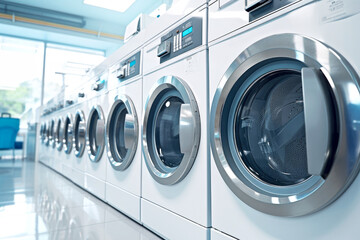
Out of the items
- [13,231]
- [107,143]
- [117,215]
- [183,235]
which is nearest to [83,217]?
[117,215]

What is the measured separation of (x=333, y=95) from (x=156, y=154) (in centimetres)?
92

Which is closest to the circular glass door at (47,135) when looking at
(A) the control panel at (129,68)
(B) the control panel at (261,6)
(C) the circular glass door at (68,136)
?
(C) the circular glass door at (68,136)

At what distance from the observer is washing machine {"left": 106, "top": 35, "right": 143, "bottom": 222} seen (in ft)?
4.84

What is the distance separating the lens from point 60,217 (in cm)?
154

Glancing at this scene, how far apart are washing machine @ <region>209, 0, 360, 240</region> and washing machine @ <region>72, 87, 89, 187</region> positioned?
172 cm

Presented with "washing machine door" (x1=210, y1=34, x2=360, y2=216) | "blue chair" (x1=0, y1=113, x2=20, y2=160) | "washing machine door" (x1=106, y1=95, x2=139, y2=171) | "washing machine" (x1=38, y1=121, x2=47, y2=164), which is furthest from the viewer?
"blue chair" (x1=0, y1=113, x2=20, y2=160)

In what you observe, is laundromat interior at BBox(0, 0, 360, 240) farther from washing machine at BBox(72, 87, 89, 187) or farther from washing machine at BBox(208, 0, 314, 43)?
washing machine at BBox(72, 87, 89, 187)

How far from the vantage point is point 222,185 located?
878 millimetres

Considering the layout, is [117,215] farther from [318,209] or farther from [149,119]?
[318,209]

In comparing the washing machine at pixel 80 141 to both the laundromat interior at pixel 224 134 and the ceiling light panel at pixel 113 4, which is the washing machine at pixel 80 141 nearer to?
the laundromat interior at pixel 224 134

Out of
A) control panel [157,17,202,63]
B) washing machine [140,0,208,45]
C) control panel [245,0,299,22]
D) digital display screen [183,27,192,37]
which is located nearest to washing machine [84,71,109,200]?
washing machine [140,0,208,45]

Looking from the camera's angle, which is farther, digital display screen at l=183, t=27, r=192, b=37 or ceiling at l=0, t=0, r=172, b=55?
ceiling at l=0, t=0, r=172, b=55

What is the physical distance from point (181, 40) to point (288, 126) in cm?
63

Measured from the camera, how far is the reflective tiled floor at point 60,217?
1275mm
